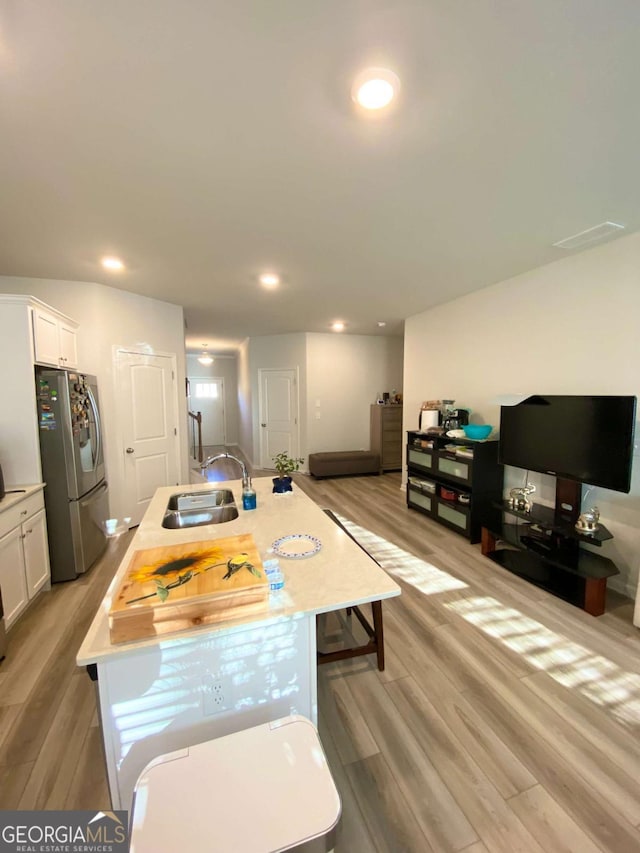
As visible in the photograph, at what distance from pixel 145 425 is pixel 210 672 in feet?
11.6

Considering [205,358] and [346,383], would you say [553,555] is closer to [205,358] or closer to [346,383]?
[346,383]

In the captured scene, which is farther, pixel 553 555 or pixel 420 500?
pixel 420 500

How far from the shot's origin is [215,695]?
1.09 meters

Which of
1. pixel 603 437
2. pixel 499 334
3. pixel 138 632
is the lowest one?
pixel 138 632

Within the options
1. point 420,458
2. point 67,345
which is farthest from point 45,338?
point 420,458

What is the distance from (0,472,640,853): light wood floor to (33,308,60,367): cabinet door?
1.79 m

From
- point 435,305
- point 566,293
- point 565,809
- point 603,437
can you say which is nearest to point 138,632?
point 565,809

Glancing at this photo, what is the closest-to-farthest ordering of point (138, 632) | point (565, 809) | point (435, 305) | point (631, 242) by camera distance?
point (138, 632) < point (565, 809) < point (631, 242) < point (435, 305)

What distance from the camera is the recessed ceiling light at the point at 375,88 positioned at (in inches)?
48.8

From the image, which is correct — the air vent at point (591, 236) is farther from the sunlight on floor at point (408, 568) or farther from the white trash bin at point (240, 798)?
the white trash bin at point (240, 798)

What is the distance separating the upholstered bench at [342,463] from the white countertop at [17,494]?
4.06 m

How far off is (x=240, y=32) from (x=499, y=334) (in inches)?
129

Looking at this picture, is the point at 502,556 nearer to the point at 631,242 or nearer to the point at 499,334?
the point at 499,334

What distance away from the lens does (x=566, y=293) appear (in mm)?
2910
